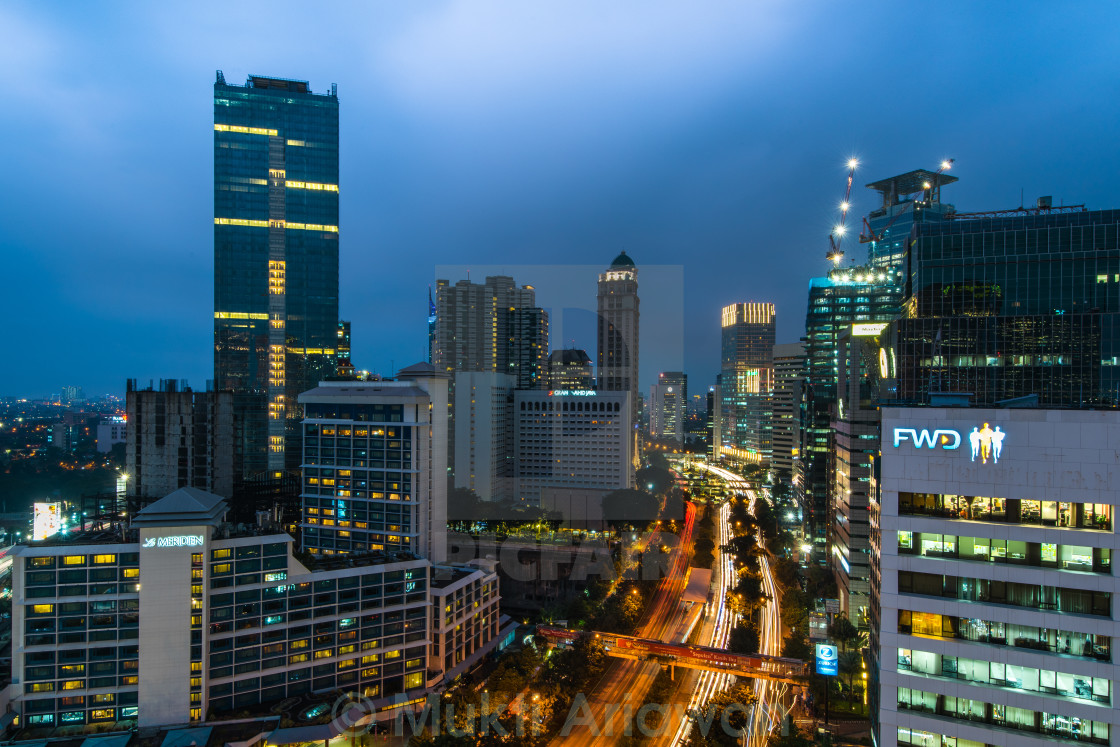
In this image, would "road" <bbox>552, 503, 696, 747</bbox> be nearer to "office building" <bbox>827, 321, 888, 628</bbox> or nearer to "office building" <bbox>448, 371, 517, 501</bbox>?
"office building" <bbox>827, 321, 888, 628</bbox>

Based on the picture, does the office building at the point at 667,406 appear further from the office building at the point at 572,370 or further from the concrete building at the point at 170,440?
the concrete building at the point at 170,440

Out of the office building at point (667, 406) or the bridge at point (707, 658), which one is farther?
the office building at point (667, 406)

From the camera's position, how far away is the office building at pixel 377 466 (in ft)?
137

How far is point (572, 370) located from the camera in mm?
88250

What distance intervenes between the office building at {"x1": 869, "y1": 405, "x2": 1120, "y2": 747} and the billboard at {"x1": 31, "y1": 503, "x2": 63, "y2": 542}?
192 ft

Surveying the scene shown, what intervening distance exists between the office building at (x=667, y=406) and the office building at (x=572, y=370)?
89394 mm

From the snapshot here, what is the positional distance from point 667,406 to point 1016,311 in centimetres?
15292

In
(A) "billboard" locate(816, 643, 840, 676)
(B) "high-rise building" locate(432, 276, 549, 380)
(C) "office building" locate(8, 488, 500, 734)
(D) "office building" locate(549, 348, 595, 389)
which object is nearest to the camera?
(A) "billboard" locate(816, 643, 840, 676)

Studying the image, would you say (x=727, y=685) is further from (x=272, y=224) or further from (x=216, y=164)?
(x=216, y=164)

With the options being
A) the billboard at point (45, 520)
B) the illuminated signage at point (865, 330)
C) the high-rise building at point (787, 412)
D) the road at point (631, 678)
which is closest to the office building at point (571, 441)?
the road at point (631, 678)

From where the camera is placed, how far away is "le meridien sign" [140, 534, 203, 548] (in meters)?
26.9

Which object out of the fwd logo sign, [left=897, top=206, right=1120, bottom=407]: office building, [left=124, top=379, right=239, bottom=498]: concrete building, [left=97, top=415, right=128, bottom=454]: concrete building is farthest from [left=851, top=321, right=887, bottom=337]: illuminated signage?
[left=97, top=415, right=128, bottom=454]: concrete building

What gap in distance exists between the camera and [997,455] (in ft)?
49.8

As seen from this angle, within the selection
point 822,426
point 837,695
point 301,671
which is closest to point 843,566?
point 837,695
